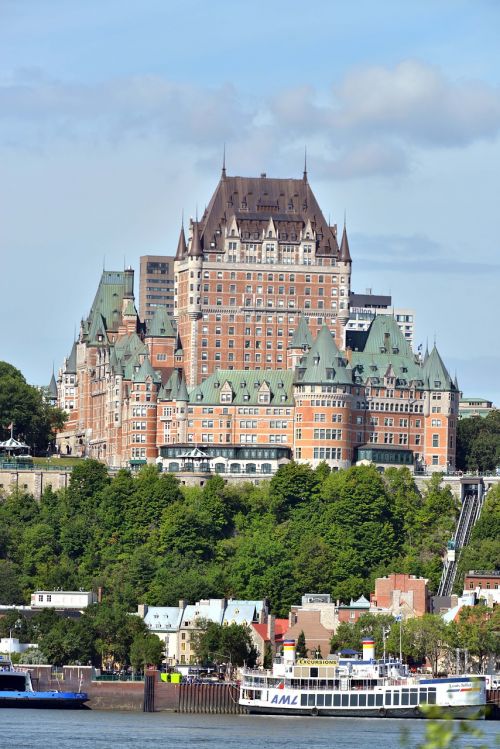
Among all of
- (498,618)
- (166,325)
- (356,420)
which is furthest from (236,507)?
(498,618)

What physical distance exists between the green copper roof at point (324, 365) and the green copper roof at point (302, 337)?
483 cm

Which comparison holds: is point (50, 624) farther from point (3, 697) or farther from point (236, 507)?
point (236, 507)

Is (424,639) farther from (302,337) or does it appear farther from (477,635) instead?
(302,337)

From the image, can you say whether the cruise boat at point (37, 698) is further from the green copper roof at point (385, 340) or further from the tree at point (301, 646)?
the green copper roof at point (385, 340)

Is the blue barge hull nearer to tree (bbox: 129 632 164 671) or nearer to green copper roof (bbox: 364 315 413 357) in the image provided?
tree (bbox: 129 632 164 671)

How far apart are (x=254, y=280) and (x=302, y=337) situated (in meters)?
8.64

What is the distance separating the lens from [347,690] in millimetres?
109438

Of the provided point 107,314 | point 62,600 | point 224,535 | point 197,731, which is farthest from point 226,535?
point 197,731

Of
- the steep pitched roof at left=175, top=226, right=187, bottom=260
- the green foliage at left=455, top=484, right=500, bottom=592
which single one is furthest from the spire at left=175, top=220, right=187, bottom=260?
the green foliage at left=455, top=484, right=500, bottom=592

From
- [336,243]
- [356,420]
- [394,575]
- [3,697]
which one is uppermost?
[336,243]

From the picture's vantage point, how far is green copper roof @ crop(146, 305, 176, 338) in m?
185

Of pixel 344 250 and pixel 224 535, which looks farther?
pixel 344 250

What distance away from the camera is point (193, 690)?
114562mm

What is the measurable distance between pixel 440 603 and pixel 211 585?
19.1 m
